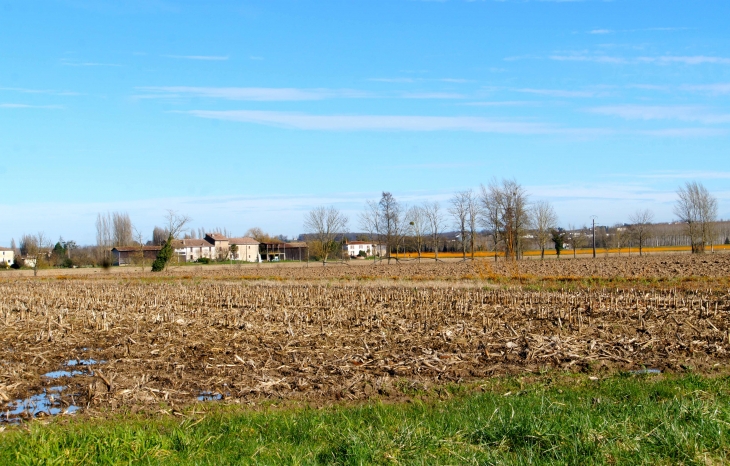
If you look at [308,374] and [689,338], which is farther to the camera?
[689,338]

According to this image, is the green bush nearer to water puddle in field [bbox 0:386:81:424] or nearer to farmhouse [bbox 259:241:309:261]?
farmhouse [bbox 259:241:309:261]

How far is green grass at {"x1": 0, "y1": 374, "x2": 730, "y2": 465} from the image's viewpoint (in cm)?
601

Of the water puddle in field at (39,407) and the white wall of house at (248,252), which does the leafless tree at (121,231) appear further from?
the water puddle in field at (39,407)

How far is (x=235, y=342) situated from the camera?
1520 cm

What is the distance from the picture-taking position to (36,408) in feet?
32.7

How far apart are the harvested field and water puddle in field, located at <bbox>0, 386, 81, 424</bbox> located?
0.05 meters

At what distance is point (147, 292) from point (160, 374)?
20.0 meters

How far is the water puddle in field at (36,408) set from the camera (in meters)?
9.38

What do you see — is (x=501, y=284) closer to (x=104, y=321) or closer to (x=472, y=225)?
(x=104, y=321)

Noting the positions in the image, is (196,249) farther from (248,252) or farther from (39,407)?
(39,407)

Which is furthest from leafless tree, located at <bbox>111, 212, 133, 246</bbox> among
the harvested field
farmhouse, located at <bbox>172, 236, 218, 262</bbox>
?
the harvested field

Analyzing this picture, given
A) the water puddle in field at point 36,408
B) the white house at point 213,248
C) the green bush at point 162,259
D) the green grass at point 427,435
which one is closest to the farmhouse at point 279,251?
the white house at point 213,248

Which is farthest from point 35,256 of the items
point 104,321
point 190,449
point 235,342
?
point 190,449

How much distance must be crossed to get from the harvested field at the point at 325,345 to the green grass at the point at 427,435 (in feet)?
6.24
